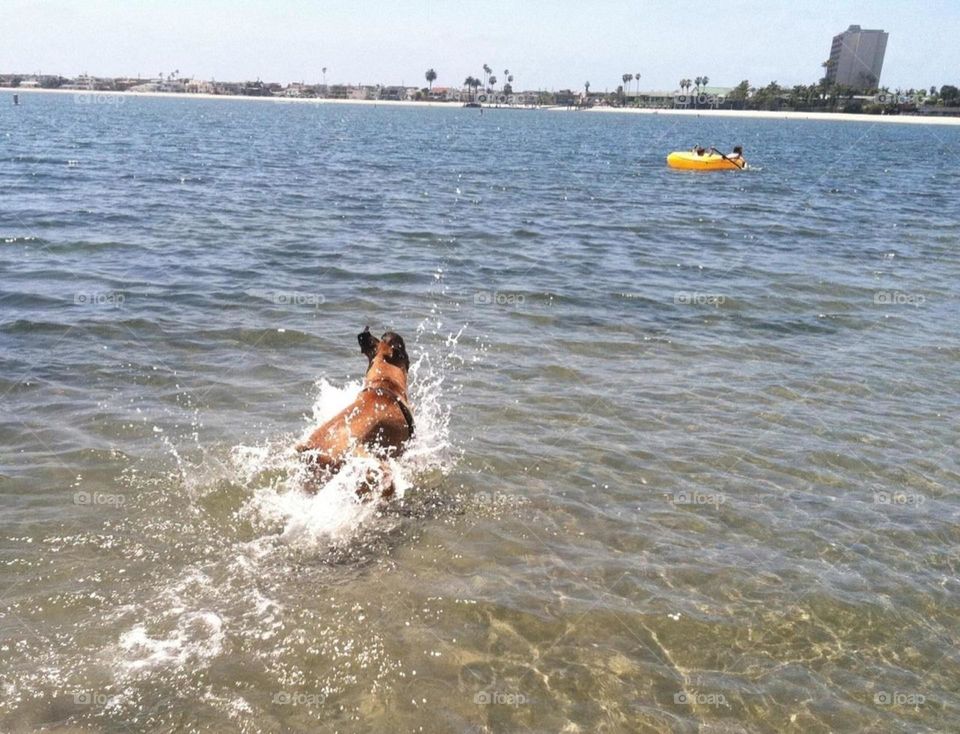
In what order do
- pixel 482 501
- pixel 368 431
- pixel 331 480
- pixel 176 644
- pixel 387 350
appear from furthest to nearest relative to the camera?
→ pixel 387 350 → pixel 482 501 → pixel 368 431 → pixel 331 480 → pixel 176 644

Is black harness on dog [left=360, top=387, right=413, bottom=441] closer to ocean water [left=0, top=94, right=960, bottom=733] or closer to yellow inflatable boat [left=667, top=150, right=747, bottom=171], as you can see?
ocean water [left=0, top=94, right=960, bottom=733]

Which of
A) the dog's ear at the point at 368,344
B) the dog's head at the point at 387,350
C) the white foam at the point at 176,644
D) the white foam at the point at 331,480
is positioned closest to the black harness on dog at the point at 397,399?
the white foam at the point at 331,480

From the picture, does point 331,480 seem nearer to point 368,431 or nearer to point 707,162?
point 368,431

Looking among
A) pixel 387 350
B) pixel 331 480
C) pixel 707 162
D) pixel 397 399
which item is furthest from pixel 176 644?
pixel 707 162

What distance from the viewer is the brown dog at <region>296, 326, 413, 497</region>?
675 centimetres

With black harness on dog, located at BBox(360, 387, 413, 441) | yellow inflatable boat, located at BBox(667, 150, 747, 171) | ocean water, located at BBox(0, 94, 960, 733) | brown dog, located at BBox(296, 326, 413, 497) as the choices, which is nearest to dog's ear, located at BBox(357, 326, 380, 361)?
brown dog, located at BBox(296, 326, 413, 497)

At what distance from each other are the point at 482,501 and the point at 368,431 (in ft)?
4.48

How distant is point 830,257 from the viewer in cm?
2011

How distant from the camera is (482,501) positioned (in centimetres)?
724

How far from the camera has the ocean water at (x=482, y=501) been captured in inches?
192

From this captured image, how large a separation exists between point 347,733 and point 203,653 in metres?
1.23

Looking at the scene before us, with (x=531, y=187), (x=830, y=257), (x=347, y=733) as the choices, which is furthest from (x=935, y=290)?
(x=531, y=187)

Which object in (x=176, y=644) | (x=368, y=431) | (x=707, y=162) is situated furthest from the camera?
(x=707, y=162)

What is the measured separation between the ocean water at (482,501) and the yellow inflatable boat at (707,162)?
2799 cm
